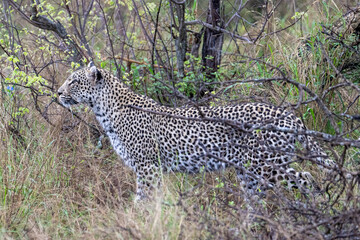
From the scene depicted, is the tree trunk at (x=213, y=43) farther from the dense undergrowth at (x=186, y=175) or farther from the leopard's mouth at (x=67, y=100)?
the leopard's mouth at (x=67, y=100)

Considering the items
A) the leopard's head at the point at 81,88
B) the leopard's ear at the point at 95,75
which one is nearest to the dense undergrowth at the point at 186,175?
the leopard's head at the point at 81,88

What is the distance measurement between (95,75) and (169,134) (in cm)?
116

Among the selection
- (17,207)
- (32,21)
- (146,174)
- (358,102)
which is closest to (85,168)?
(146,174)

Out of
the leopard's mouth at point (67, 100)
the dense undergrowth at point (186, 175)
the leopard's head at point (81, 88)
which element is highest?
the leopard's head at point (81, 88)

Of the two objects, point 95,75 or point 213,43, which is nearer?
point 95,75

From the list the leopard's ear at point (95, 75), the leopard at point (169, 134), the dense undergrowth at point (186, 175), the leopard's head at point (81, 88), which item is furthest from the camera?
the leopard's head at point (81, 88)

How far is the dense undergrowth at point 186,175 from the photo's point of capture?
3.95m

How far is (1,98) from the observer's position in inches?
276

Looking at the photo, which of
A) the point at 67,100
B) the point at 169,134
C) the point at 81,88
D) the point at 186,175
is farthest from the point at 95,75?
the point at 186,175

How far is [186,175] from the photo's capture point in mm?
5875

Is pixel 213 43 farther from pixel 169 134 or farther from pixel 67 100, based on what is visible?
pixel 67 100

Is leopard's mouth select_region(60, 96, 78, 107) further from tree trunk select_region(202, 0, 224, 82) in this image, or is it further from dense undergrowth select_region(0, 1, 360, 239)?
tree trunk select_region(202, 0, 224, 82)

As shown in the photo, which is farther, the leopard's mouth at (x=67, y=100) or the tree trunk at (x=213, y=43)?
the tree trunk at (x=213, y=43)

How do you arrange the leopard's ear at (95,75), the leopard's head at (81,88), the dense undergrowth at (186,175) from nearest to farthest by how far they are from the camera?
the dense undergrowth at (186,175) < the leopard's ear at (95,75) < the leopard's head at (81,88)
